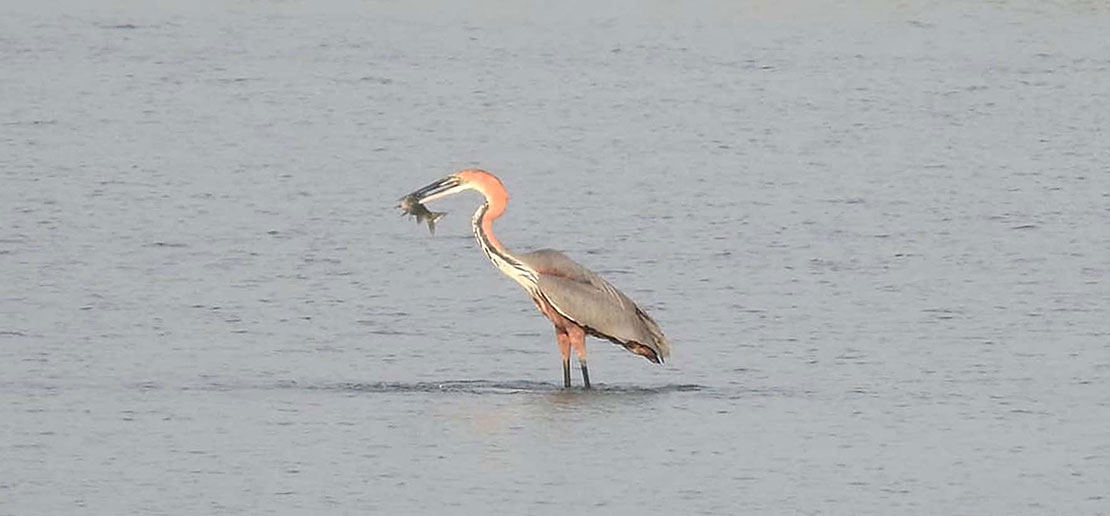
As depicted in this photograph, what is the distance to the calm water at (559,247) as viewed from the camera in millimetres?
9164

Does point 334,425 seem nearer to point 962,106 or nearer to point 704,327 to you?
point 704,327

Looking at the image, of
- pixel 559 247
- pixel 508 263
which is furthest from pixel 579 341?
pixel 559 247

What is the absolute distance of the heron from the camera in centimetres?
1085

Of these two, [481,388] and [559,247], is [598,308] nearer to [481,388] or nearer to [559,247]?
[481,388]

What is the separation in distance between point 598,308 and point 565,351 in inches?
9.4

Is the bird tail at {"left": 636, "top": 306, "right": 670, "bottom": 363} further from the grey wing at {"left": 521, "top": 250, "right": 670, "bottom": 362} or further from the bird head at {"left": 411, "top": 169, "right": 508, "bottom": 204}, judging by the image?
the bird head at {"left": 411, "top": 169, "right": 508, "bottom": 204}

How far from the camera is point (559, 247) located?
14.8 metres

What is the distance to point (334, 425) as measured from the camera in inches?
386

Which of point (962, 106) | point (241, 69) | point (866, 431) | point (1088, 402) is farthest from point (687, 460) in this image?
point (241, 69)

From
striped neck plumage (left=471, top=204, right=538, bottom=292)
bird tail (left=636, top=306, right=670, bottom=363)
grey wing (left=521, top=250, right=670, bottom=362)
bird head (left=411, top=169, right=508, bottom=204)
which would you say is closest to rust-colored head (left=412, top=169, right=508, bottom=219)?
bird head (left=411, top=169, right=508, bottom=204)

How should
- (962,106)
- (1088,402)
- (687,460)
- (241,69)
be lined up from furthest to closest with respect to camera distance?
1. (241,69)
2. (962,106)
3. (1088,402)
4. (687,460)

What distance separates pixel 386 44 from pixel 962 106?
247 inches

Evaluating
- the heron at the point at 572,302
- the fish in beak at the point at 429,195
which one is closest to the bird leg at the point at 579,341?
the heron at the point at 572,302

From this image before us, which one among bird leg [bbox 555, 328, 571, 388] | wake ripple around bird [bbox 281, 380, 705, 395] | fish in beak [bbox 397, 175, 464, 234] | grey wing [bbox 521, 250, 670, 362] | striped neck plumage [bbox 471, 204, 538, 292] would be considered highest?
fish in beak [bbox 397, 175, 464, 234]
